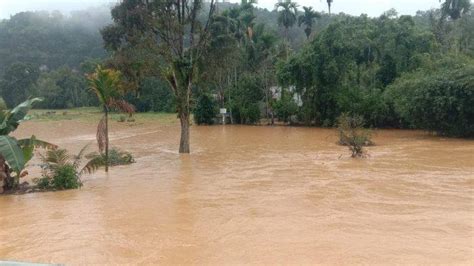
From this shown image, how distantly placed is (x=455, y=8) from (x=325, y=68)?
2106 centimetres

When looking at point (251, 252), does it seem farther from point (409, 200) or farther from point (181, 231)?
point (409, 200)

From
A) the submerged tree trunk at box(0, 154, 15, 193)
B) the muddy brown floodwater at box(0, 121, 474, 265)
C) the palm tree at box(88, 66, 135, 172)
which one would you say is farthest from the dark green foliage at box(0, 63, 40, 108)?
the submerged tree trunk at box(0, 154, 15, 193)

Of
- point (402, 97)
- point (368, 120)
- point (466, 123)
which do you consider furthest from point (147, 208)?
point (368, 120)

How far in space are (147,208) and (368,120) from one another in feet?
80.3

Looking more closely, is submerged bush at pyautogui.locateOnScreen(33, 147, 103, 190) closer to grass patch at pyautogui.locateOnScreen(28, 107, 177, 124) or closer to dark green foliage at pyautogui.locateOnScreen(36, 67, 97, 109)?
grass patch at pyautogui.locateOnScreen(28, 107, 177, 124)

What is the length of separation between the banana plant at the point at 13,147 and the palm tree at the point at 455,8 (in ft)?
138

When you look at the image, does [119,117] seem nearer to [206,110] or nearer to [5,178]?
[206,110]

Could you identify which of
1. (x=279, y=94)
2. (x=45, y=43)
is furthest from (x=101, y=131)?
(x=45, y=43)

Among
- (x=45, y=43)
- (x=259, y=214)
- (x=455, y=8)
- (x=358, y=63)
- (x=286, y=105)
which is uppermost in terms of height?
(x=45, y=43)

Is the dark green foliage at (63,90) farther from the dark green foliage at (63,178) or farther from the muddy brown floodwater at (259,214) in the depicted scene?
the dark green foliage at (63,178)

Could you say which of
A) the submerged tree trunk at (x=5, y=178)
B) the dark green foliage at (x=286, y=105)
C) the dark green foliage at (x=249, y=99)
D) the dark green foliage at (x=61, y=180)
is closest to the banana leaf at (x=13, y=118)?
the submerged tree trunk at (x=5, y=178)

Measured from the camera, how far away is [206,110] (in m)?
40.5

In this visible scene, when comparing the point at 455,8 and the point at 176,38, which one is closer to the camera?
the point at 176,38

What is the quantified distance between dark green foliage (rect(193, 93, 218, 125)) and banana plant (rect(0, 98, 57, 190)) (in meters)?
26.9
